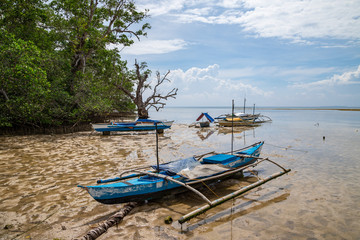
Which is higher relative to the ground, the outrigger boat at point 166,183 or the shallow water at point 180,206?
the outrigger boat at point 166,183

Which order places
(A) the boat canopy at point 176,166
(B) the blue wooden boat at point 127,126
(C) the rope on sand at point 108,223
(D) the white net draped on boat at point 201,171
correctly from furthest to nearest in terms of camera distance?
(B) the blue wooden boat at point 127,126 < (A) the boat canopy at point 176,166 < (D) the white net draped on boat at point 201,171 < (C) the rope on sand at point 108,223

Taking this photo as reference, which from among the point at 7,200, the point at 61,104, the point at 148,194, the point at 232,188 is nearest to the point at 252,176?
the point at 232,188

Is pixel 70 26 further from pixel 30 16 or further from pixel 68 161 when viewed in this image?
pixel 68 161

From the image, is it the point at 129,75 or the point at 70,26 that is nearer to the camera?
the point at 70,26

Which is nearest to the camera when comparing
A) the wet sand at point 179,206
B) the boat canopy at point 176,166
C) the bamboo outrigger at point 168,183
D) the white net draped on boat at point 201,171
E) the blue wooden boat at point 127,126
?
the wet sand at point 179,206

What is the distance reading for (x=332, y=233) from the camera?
5.29m

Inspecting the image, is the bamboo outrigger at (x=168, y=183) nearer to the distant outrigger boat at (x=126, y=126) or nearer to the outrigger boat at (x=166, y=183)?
the outrigger boat at (x=166, y=183)

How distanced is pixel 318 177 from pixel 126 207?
8619 millimetres

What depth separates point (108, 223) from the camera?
202 inches

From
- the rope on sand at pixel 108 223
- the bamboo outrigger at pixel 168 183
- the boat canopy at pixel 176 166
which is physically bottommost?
the rope on sand at pixel 108 223

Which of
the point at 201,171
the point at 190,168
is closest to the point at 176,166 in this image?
the point at 190,168

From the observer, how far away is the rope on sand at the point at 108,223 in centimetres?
457

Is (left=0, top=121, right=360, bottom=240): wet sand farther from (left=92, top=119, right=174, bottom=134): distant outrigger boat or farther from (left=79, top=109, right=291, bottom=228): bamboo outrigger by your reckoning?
(left=92, top=119, right=174, bottom=134): distant outrigger boat

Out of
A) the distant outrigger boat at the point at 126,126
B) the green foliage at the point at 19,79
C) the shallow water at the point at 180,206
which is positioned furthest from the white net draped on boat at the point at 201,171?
the green foliage at the point at 19,79
